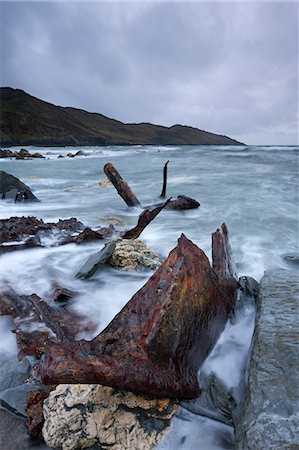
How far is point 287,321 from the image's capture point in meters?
2.12

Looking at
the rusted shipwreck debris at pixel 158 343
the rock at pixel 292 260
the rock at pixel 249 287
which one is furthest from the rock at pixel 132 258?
the rock at pixel 292 260

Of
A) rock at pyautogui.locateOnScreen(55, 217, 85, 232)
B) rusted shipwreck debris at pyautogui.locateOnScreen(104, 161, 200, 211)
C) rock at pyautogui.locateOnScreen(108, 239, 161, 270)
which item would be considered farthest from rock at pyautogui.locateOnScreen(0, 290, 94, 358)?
rusted shipwreck debris at pyautogui.locateOnScreen(104, 161, 200, 211)

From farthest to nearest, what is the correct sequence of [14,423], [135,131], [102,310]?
[135,131], [102,310], [14,423]

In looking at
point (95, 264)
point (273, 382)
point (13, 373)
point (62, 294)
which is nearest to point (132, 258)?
point (95, 264)

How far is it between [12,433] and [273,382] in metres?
1.31

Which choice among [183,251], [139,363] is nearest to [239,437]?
[139,363]

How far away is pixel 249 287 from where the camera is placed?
9.66 feet

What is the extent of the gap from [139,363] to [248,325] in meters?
1.28

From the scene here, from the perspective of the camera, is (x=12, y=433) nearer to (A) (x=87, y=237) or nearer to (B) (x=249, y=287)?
(B) (x=249, y=287)

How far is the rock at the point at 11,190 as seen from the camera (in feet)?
24.8

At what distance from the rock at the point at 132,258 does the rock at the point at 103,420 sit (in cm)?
189

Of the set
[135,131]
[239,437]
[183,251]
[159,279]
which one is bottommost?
[239,437]

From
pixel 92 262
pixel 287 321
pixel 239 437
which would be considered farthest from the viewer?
pixel 92 262

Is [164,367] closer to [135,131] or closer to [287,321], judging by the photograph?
[287,321]
